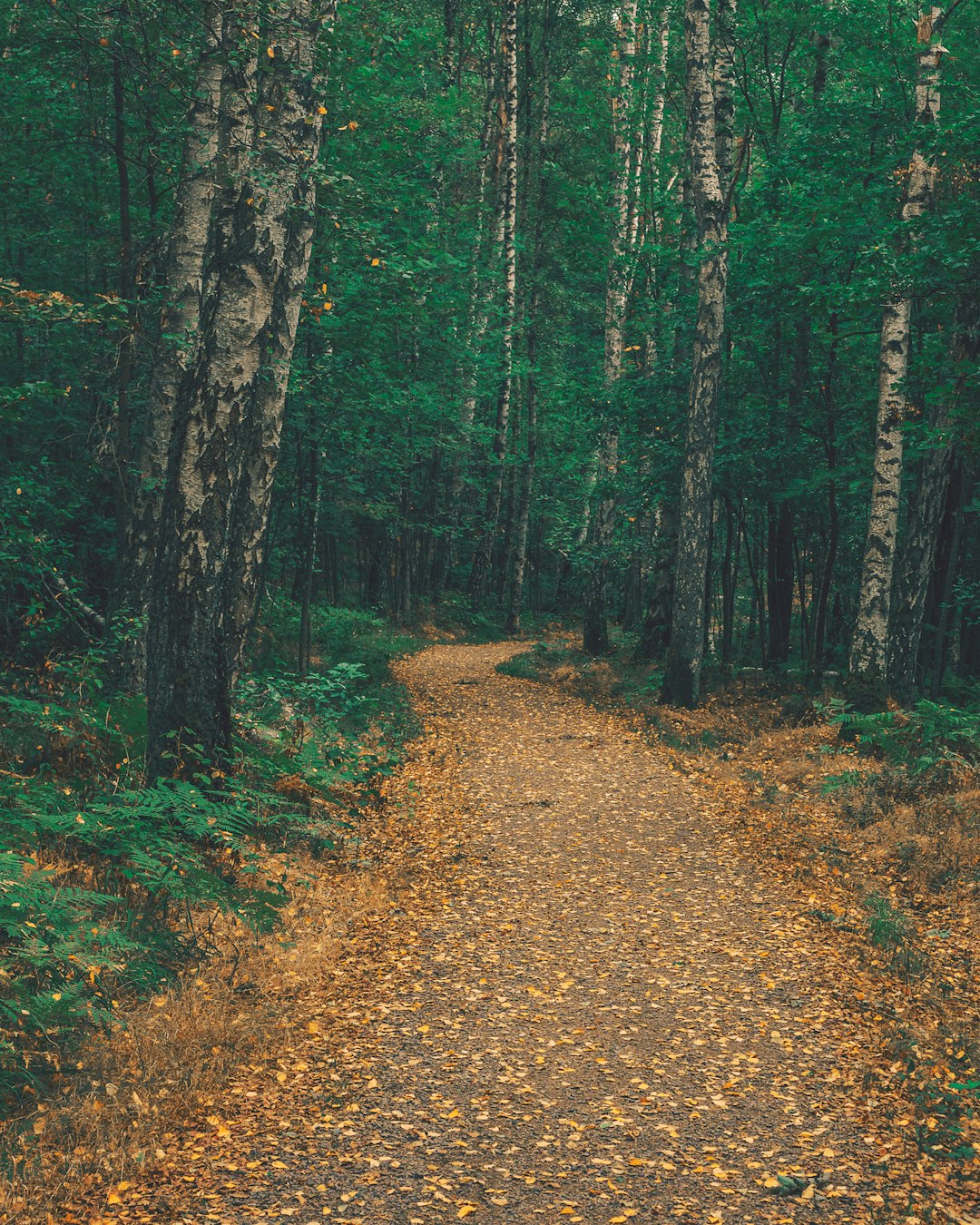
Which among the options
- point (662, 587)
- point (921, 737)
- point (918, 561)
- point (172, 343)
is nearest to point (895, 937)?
point (921, 737)

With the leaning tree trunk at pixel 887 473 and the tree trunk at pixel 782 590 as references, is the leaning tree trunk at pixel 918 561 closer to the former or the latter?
the leaning tree trunk at pixel 887 473

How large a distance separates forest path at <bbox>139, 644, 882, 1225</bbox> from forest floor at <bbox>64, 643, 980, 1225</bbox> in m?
0.02

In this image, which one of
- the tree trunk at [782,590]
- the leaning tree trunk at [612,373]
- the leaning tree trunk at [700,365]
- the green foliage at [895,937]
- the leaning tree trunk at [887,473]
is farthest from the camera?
the leaning tree trunk at [612,373]

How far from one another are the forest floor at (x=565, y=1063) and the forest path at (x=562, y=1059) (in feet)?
0.05

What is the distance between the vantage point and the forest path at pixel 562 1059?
13.3ft

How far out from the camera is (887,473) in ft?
43.6

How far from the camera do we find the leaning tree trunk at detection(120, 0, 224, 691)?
9.70 metres

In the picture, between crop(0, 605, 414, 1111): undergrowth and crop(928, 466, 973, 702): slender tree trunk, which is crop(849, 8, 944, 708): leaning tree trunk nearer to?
crop(928, 466, 973, 702): slender tree trunk

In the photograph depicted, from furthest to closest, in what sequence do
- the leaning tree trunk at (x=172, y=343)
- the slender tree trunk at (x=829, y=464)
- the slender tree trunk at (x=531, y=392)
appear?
1. the slender tree trunk at (x=531, y=392)
2. the slender tree trunk at (x=829, y=464)
3. the leaning tree trunk at (x=172, y=343)

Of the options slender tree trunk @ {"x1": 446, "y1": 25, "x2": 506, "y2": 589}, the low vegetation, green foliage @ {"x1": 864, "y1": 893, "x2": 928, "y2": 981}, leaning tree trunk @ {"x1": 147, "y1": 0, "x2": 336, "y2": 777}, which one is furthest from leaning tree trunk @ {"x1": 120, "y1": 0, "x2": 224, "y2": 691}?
slender tree trunk @ {"x1": 446, "y1": 25, "x2": 506, "y2": 589}

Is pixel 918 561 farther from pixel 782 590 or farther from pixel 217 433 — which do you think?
pixel 217 433

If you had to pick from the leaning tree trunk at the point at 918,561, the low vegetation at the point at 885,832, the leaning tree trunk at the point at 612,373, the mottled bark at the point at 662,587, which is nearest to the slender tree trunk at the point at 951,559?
the leaning tree trunk at the point at 918,561

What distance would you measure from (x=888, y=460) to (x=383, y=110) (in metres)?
11.3

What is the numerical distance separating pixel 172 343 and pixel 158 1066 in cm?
756
